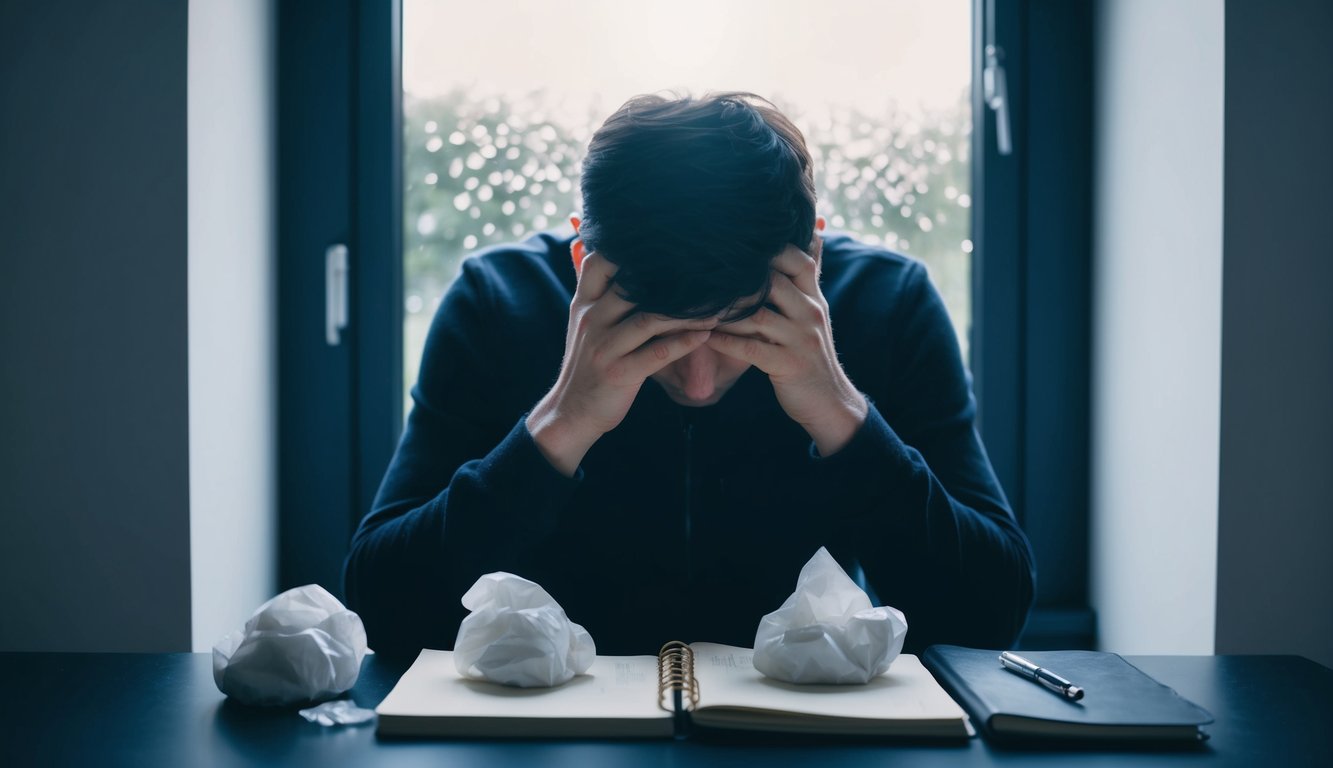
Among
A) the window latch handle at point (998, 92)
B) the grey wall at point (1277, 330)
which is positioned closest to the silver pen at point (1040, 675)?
the grey wall at point (1277, 330)

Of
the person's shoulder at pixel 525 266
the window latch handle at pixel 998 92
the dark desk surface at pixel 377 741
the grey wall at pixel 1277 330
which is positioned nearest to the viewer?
the dark desk surface at pixel 377 741

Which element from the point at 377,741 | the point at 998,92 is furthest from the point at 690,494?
the point at 998,92

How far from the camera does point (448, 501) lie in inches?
38.0

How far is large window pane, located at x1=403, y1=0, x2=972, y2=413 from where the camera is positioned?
1.71m

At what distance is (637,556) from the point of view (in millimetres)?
1108

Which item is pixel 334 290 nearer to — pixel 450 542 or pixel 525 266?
pixel 525 266

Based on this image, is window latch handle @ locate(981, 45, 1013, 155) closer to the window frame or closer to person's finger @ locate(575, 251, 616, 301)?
the window frame

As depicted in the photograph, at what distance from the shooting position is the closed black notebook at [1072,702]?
625 millimetres

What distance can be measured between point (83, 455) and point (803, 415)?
982 millimetres

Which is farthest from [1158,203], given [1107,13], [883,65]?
[883,65]

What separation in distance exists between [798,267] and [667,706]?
1.42 ft

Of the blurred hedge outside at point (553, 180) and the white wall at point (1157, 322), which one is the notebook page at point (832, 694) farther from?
the blurred hedge outside at point (553, 180)

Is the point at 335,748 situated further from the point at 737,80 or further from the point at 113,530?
the point at 737,80

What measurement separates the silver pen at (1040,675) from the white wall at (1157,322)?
74 centimetres
